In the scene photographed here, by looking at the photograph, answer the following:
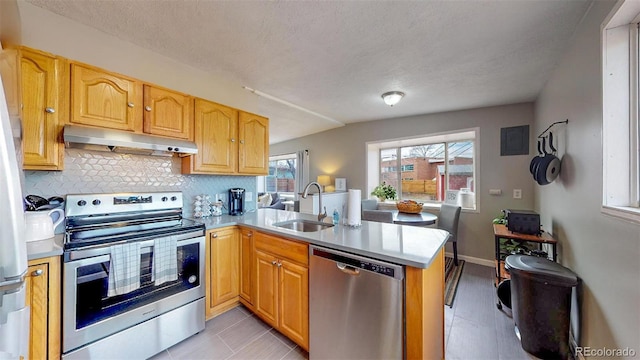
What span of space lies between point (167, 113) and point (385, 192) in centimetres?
384

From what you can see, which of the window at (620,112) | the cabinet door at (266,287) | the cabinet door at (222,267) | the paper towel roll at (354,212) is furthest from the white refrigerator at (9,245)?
the window at (620,112)

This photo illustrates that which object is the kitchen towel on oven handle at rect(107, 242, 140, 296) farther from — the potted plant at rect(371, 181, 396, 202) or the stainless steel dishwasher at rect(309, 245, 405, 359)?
the potted plant at rect(371, 181, 396, 202)

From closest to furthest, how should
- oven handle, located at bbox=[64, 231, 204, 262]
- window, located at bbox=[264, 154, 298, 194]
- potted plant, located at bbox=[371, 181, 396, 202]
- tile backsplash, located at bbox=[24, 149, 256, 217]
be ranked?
1. oven handle, located at bbox=[64, 231, 204, 262]
2. tile backsplash, located at bbox=[24, 149, 256, 217]
3. potted plant, located at bbox=[371, 181, 396, 202]
4. window, located at bbox=[264, 154, 298, 194]

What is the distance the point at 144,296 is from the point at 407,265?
182 centimetres

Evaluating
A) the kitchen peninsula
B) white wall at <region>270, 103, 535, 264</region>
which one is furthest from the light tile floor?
white wall at <region>270, 103, 535, 264</region>

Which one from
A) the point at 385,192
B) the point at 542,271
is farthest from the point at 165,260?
the point at 385,192

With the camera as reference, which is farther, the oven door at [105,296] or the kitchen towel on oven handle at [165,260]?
the kitchen towel on oven handle at [165,260]

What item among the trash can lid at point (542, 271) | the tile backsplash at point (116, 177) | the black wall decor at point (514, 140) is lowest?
the trash can lid at point (542, 271)

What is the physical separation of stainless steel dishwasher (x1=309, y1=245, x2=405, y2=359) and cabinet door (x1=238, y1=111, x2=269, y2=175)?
1.52 m

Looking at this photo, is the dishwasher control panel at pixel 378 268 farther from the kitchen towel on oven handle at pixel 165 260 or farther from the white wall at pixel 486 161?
the white wall at pixel 486 161

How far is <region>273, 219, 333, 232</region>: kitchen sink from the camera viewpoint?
6.95 feet

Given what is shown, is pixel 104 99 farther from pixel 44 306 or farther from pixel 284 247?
pixel 284 247

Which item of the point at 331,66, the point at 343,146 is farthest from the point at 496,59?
the point at 343,146

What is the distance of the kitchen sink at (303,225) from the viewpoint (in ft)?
6.95
